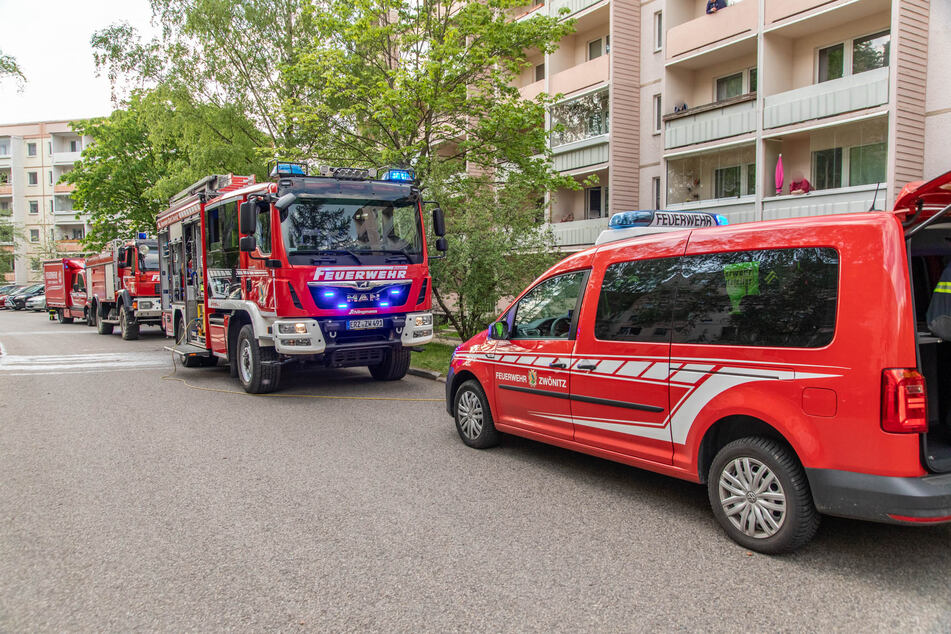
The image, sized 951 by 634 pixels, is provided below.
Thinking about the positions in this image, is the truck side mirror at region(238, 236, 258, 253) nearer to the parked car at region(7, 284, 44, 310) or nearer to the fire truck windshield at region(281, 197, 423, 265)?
the fire truck windshield at region(281, 197, 423, 265)

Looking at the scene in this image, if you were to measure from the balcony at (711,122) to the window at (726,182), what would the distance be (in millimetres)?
1175

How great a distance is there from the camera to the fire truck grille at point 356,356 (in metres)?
9.74

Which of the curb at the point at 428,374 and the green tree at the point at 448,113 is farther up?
the green tree at the point at 448,113

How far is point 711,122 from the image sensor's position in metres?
18.8

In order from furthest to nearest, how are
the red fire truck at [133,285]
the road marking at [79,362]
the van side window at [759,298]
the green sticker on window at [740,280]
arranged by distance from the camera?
the red fire truck at [133,285] → the road marking at [79,362] → the green sticker on window at [740,280] → the van side window at [759,298]

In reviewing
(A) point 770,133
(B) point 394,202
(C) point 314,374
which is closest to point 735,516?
(B) point 394,202

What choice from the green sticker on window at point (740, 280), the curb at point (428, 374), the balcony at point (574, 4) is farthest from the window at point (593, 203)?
the green sticker on window at point (740, 280)

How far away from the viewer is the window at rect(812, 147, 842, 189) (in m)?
16.8

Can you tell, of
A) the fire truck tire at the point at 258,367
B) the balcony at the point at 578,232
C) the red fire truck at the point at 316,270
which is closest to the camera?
the red fire truck at the point at 316,270

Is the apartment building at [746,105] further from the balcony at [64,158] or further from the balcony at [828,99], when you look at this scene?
the balcony at [64,158]

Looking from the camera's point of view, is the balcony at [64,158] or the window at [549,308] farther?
the balcony at [64,158]

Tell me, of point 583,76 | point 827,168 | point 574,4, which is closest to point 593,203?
point 583,76

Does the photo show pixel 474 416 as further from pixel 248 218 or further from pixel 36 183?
pixel 36 183

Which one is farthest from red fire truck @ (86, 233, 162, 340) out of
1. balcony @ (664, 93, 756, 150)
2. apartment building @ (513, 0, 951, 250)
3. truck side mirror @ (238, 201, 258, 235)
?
balcony @ (664, 93, 756, 150)
